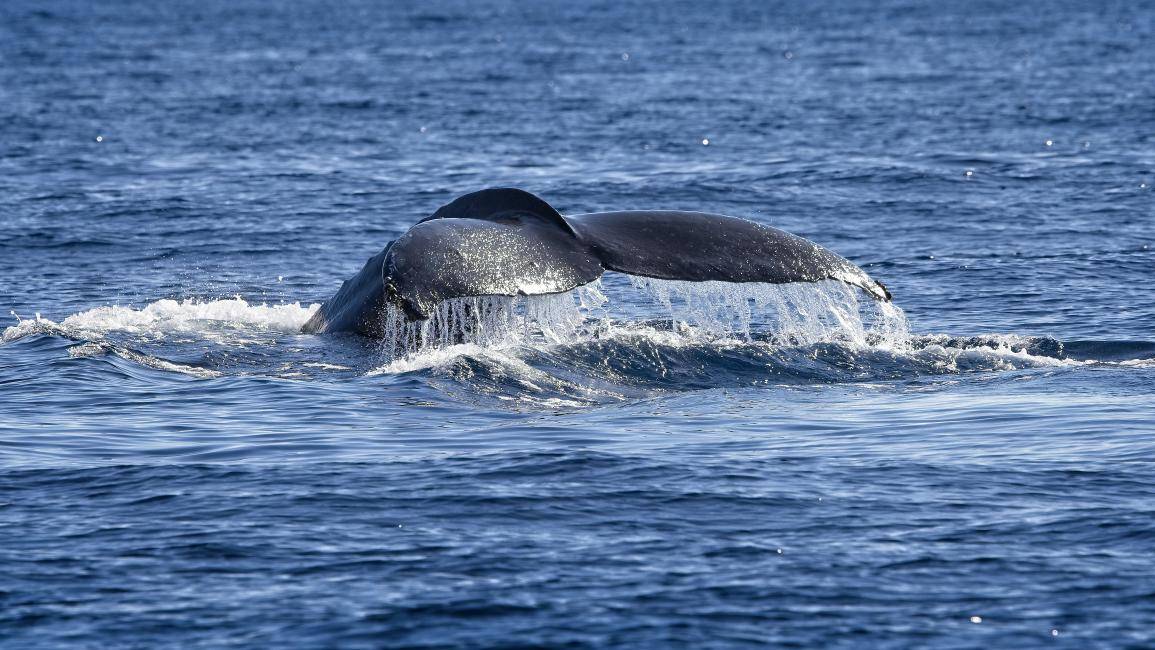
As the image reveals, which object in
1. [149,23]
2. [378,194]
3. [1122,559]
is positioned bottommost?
[1122,559]

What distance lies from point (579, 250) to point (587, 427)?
0.95 meters

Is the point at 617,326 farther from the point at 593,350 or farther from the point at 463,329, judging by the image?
the point at 463,329

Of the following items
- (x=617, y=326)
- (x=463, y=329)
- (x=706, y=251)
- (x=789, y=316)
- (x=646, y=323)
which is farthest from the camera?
(x=646, y=323)

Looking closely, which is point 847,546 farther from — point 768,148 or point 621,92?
point 621,92

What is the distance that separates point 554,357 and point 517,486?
8.96 ft

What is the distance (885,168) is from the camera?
22.6 meters

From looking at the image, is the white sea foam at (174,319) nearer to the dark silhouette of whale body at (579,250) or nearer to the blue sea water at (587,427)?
the blue sea water at (587,427)

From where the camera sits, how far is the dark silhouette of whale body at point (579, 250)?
880 centimetres

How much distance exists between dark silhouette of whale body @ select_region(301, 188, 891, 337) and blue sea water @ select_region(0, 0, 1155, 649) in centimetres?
68

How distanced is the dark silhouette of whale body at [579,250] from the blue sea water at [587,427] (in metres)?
0.68

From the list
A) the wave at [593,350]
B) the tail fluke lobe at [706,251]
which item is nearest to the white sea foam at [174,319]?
the wave at [593,350]

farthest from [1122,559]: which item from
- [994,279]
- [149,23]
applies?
[149,23]

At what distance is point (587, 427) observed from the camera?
940 centimetres

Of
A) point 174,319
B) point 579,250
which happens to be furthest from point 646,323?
point 174,319
